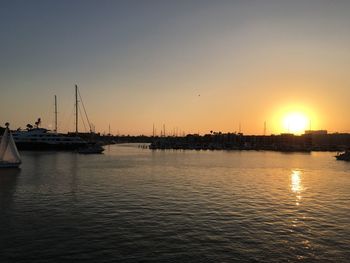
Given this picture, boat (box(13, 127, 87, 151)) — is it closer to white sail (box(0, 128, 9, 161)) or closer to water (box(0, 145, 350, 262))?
white sail (box(0, 128, 9, 161))

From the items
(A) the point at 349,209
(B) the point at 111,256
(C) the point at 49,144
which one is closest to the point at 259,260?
(B) the point at 111,256

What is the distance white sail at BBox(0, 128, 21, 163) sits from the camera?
2736 inches

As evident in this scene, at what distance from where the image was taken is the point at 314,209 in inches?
1416

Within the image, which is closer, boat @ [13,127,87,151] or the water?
the water

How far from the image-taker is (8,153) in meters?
71.8

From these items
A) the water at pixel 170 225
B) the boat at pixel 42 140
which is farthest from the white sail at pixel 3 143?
the boat at pixel 42 140

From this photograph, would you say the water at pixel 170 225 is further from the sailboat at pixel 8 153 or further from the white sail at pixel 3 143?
the sailboat at pixel 8 153

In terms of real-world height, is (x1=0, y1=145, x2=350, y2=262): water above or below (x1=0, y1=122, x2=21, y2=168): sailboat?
below

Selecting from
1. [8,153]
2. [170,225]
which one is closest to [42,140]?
[8,153]

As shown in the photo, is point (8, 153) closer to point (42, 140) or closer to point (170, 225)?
point (170, 225)

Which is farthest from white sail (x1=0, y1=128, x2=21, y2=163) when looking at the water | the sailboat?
the water

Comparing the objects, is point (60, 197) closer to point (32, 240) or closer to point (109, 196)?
point (109, 196)

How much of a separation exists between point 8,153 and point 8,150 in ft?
1.94

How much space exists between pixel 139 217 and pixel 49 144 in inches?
5892
